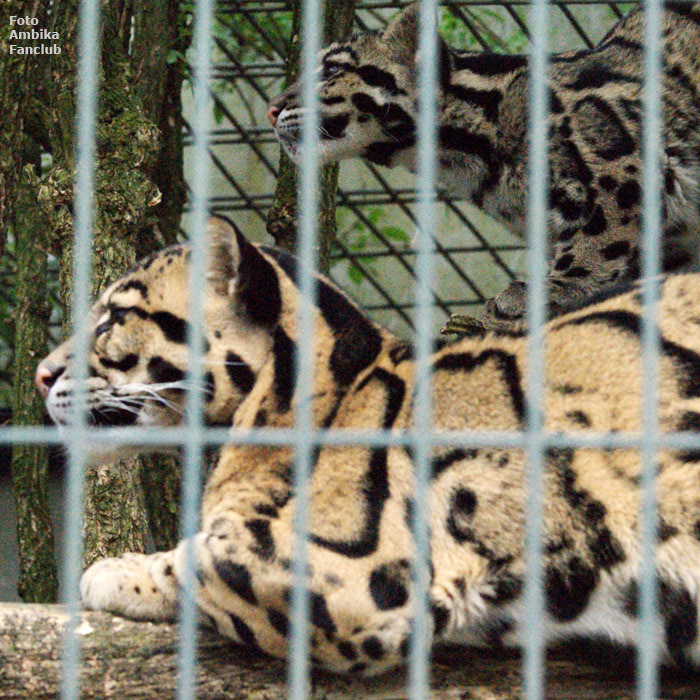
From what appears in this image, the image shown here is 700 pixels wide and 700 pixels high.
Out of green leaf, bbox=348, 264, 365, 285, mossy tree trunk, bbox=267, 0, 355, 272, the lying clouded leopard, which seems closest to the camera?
the lying clouded leopard

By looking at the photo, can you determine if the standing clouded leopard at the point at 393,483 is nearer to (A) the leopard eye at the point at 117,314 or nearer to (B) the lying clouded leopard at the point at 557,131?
(A) the leopard eye at the point at 117,314

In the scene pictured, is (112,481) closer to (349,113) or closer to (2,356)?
(349,113)

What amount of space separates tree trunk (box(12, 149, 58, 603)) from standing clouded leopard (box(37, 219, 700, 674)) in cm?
286

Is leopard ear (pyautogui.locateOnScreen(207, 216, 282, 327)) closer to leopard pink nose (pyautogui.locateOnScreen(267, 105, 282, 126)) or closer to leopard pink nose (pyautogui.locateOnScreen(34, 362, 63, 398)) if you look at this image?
leopard pink nose (pyautogui.locateOnScreen(34, 362, 63, 398))

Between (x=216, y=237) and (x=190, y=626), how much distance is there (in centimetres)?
130

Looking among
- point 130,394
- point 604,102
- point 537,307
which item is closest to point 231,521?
point 130,394

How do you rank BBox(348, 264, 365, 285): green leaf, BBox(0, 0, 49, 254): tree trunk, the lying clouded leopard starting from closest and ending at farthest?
BBox(0, 0, 49, 254): tree trunk < the lying clouded leopard < BBox(348, 264, 365, 285): green leaf

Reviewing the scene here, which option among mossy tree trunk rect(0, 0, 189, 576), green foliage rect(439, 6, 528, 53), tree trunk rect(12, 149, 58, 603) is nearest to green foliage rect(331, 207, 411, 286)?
green foliage rect(439, 6, 528, 53)

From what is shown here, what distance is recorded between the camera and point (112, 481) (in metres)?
4.91

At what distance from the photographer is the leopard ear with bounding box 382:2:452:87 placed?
5.98 metres

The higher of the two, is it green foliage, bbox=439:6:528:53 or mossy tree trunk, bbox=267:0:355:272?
green foliage, bbox=439:6:528:53

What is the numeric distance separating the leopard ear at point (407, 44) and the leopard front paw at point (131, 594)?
3194 mm

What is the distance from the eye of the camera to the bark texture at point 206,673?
134 inches

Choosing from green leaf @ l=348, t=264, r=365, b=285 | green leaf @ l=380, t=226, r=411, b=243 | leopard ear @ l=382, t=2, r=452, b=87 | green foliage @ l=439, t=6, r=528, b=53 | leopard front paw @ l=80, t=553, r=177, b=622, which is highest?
green foliage @ l=439, t=6, r=528, b=53
